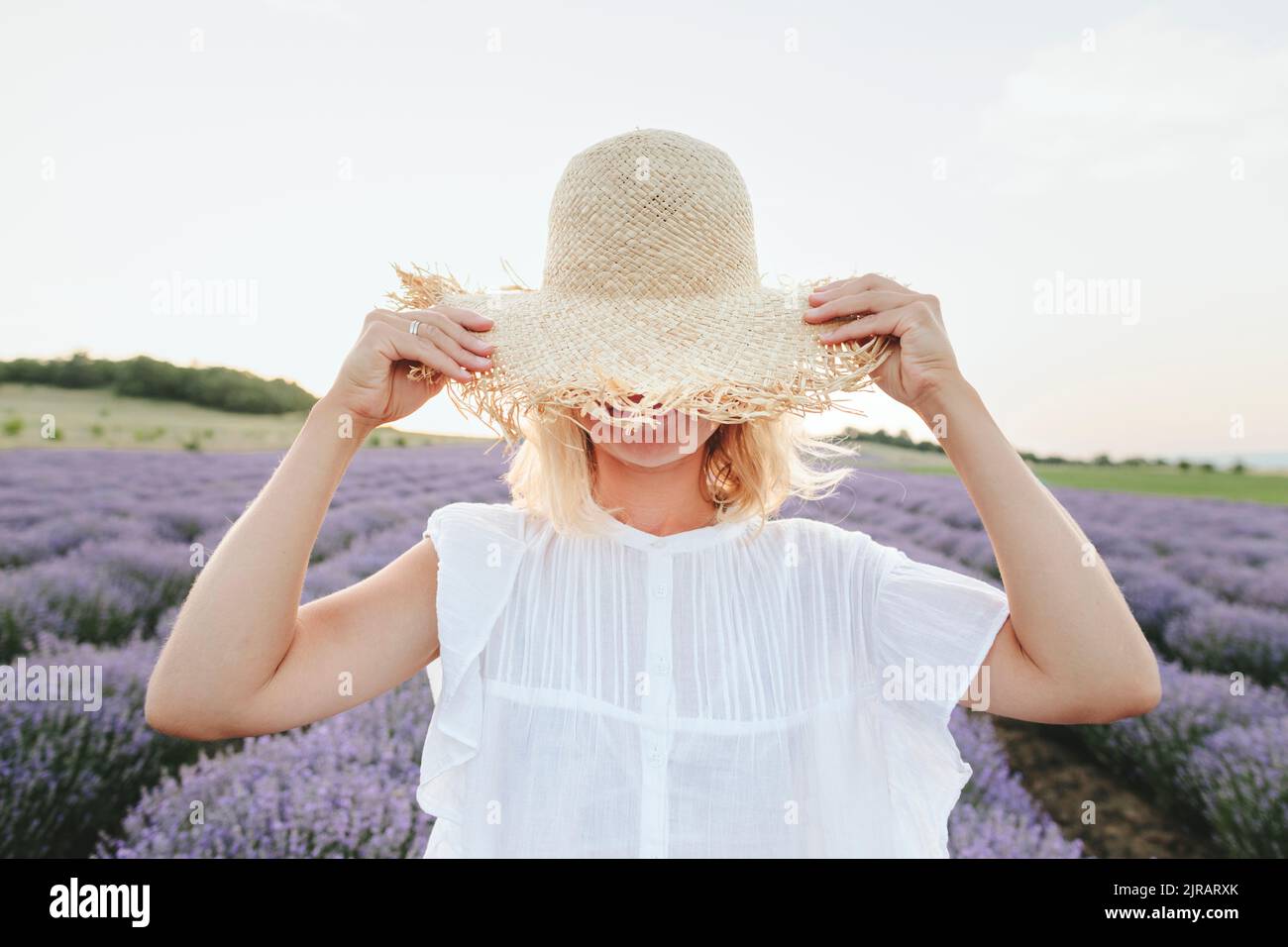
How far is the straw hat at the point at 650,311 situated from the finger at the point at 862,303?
0.04 metres

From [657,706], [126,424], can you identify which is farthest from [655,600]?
[126,424]

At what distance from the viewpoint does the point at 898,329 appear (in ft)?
4.15

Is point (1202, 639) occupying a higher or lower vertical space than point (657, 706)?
lower

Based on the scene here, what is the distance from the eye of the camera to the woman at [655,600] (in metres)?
1.20

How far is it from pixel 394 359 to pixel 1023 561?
43.5 inches

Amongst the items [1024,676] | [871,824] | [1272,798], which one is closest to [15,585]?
[871,824]

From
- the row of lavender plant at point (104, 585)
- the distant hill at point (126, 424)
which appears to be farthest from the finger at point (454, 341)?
the distant hill at point (126, 424)

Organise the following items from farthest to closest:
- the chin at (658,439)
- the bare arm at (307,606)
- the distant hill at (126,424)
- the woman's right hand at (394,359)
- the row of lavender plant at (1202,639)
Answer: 1. the distant hill at (126,424)
2. the row of lavender plant at (1202,639)
3. the chin at (658,439)
4. the woman's right hand at (394,359)
5. the bare arm at (307,606)

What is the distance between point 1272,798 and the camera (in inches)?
127

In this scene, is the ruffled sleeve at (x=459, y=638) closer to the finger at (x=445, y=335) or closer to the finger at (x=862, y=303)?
the finger at (x=445, y=335)

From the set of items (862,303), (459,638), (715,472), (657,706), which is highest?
(862,303)

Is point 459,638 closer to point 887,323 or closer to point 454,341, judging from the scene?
point 454,341

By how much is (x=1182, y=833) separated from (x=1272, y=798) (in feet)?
2.40
